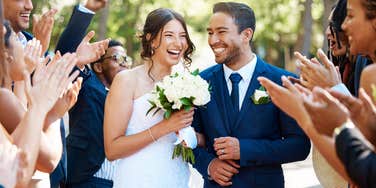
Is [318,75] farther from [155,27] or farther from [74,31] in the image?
[74,31]

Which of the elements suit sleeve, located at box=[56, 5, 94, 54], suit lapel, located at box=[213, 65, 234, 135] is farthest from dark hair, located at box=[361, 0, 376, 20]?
suit sleeve, located at box=[56, 5, 94, 54]

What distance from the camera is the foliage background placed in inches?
958

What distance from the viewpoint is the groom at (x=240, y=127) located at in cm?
575

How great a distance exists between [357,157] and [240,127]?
8.11 feet

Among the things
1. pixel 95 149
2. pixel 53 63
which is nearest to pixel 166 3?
pixel 95 149

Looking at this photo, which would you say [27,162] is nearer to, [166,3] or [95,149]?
[95,149]

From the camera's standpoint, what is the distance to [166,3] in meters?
29.5

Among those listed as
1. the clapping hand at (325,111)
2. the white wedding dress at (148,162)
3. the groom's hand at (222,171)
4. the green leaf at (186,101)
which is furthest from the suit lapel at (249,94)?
the clapping hand at (325,111)

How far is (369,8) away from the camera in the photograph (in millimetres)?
4234

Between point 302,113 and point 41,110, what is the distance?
148 cm

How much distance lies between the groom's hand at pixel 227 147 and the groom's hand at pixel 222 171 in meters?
0.08

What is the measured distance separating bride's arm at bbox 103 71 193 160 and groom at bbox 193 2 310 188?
0.30m

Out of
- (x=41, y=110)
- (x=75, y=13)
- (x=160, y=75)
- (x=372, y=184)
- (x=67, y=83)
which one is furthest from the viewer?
(x=75, y=13)

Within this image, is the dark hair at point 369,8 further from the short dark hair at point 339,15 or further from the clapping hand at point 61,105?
the clapping hand at point 61,105
